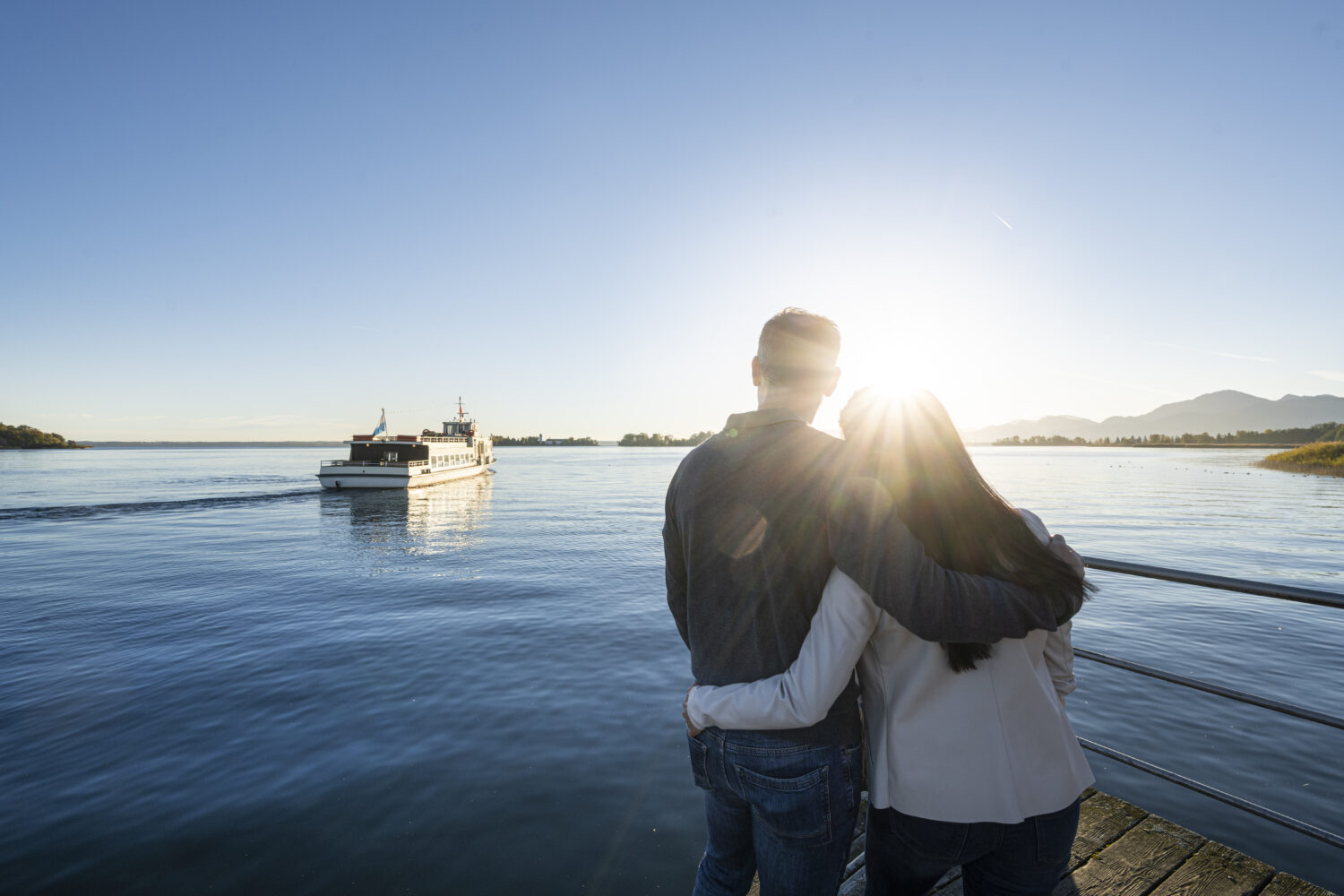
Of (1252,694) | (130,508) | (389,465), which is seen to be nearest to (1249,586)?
(1252,694)

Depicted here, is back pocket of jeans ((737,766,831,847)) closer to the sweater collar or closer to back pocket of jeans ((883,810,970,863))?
back pocket of jeans ((883,810,970,863))

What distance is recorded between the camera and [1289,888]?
9.21 ft

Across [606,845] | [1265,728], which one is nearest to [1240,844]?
[1265,728]

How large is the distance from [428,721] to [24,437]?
733ft

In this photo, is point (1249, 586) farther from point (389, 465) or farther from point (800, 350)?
point (389, 465)

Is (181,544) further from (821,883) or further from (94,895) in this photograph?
(821,883)

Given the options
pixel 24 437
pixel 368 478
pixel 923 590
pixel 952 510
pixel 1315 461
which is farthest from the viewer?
pixel 24 437

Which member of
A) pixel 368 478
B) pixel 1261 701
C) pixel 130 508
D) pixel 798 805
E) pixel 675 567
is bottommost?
pixel 130 508

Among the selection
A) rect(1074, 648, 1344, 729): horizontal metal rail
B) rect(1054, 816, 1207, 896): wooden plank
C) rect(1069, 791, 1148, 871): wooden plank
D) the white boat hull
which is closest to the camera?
rect(1074, 648, 1344, 729): horizontal metal rail

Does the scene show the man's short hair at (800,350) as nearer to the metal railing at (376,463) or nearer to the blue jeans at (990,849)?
the blue jeans at (990,849)

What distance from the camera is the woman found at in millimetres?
1647

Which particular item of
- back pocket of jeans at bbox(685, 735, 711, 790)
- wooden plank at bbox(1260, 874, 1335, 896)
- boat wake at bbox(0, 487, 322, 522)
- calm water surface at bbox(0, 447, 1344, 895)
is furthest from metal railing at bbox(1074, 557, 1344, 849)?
boat wake at bbox(0, 487, 322, 522)

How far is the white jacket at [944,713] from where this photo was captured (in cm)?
170

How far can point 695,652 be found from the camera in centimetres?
213
